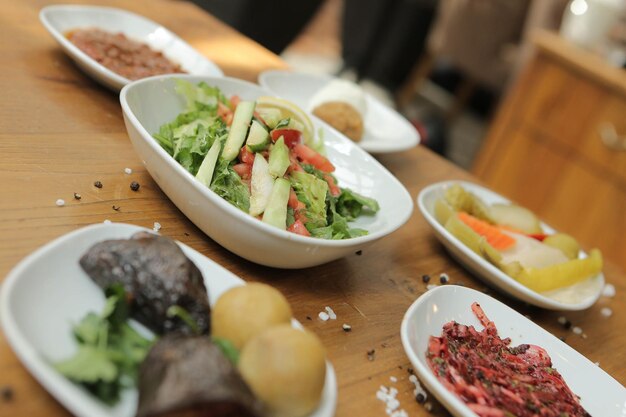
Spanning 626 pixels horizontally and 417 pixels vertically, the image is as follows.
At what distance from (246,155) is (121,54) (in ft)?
2.07

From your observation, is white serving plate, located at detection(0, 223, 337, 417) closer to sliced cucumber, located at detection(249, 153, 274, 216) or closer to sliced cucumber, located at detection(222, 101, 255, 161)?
sliced cucumber, located at detection(249, 153, 274, 216)

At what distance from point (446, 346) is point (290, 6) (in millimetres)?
2662

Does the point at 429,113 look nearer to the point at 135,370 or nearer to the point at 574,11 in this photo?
the point at 574,11

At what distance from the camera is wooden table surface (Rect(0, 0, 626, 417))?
0.97m

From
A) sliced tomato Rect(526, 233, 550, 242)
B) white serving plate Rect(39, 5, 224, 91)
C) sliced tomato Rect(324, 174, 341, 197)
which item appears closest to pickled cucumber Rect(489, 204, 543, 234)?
sliced tomato Rect(526, 233, 550, 242)

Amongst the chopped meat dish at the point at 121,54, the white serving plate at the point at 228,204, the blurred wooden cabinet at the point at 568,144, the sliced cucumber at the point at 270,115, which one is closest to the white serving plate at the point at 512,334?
the white serving plate at the point at 228,204

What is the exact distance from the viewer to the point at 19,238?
3.13 ft

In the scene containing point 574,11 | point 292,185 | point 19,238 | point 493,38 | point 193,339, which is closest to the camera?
point 193,339

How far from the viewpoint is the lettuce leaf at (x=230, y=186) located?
115 cm

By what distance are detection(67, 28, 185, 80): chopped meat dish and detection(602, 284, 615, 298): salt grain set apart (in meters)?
1.32

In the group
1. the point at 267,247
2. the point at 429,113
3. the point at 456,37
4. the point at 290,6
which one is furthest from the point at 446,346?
the point at 429,113

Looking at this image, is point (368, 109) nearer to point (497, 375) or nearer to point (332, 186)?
point (332, 186)

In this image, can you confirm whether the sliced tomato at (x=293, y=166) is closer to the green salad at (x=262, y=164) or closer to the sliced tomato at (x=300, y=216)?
the green salad at (x=262, y=164)

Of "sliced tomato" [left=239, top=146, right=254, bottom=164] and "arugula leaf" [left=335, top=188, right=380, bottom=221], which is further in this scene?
"arugula leaf" [left=335, top=188, right=380, bottom=221]
